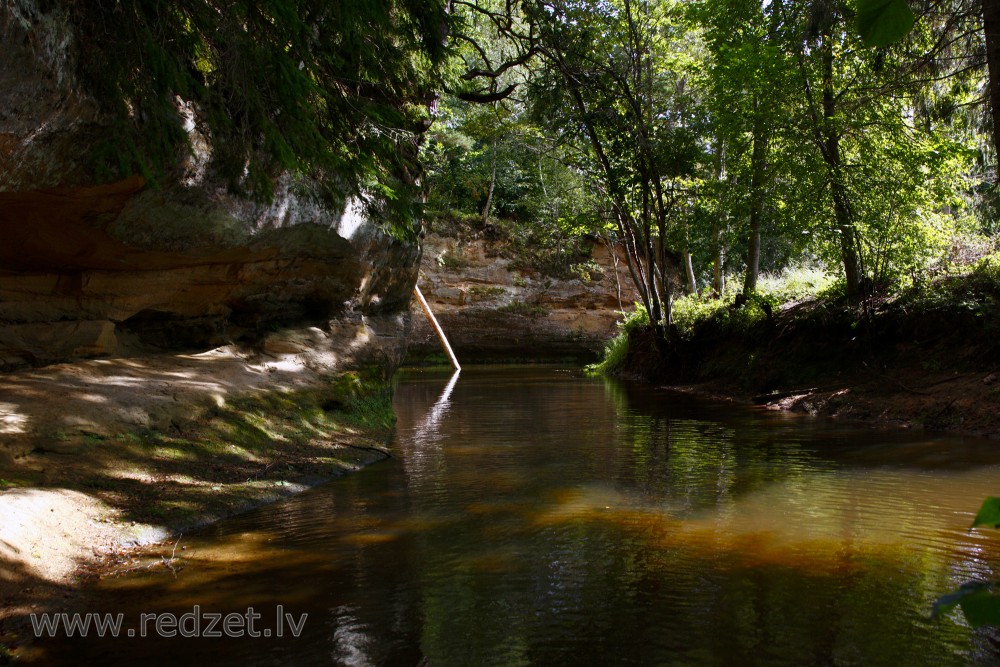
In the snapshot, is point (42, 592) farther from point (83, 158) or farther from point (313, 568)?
point (83, 158)

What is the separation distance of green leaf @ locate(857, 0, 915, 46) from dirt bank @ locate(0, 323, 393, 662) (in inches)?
155

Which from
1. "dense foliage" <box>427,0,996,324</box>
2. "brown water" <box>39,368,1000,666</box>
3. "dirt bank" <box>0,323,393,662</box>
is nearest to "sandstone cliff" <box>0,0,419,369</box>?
"dirt bank" <box>0,323,393,662</box>

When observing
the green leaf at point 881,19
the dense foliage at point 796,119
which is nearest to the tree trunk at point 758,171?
the dense foliage at point 796,119

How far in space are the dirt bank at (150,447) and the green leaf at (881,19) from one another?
3.94 m

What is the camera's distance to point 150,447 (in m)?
6.15

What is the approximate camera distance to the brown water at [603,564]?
3115 mm

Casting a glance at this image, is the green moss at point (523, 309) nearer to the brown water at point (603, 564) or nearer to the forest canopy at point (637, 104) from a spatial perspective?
the forest canopy at point (637, 104)

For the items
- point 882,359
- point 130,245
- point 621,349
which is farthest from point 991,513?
point 621,349

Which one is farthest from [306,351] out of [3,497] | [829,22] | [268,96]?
[829,22]

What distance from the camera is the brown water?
3.12 metres

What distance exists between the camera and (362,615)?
3500mm

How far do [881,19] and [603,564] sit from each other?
3.61m

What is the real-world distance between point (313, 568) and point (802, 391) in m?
10.2

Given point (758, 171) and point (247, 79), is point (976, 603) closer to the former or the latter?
point (247, 79)
